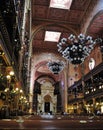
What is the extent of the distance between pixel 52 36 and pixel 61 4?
6.32 m

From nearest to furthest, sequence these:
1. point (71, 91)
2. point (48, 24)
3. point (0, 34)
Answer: point (0, 34) < point (48, 24) < point (71, 91)

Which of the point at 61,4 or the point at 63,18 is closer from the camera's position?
the point at 61,4

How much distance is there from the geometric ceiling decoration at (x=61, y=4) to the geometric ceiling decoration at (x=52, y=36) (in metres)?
4.91

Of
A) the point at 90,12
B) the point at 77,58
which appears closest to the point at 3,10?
the point at 77,58

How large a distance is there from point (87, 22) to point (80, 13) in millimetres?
1512

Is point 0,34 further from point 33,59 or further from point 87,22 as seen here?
point 33,59

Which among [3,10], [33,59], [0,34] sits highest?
[33,59]

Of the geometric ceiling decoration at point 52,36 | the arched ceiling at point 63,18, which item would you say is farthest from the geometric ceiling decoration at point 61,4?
the geometric ceiling decoration at point 52,36

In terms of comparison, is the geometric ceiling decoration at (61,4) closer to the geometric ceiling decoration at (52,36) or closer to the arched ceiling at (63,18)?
the arched ceiling at (63,18)

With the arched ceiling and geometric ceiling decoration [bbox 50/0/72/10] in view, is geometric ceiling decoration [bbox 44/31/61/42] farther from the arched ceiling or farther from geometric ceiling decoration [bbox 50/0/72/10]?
geometric ceiling decoration [bbox 50/0/72/10]

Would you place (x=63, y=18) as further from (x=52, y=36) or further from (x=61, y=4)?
(x=52, y=36)

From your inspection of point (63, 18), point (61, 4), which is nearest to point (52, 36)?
point (63, 18)

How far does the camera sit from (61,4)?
1947cm

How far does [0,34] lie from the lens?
217 inches
